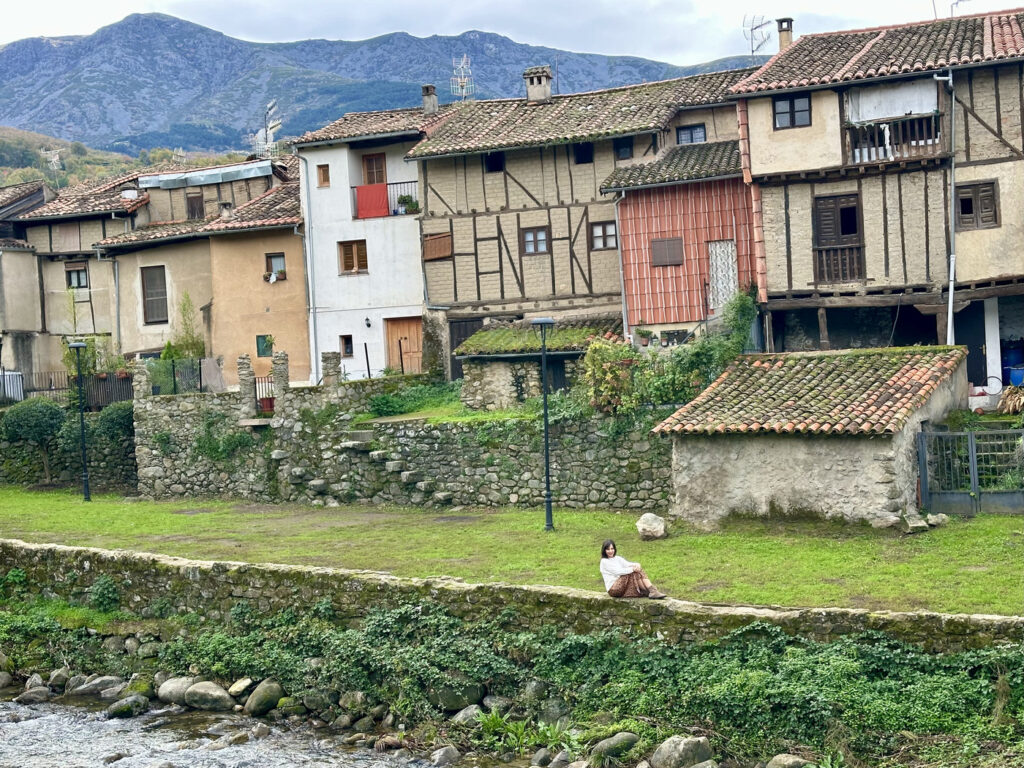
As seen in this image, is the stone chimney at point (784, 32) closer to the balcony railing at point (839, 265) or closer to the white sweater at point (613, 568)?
the balcony railing at point (839, 265)

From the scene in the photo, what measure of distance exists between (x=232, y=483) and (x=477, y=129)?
41.5 feet

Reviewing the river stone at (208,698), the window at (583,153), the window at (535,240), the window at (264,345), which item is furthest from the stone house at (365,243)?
the river stone at (208,698)

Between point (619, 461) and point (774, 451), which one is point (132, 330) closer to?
point (619, 461)

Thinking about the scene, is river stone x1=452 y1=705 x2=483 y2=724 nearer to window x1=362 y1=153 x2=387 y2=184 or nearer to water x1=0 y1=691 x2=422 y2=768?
water x1=0 y1=691 x2=422 y2=768

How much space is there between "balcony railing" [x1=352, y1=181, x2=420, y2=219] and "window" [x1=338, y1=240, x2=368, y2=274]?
0.93 meters

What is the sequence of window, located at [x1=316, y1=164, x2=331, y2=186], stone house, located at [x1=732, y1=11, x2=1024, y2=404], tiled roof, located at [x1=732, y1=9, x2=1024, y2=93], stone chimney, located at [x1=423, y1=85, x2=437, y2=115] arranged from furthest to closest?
stone chimney, located at [x1=423, y1=85, x2=437, y2=115] → window, located at [x1=316, y1=164, x2=331, y2=186] → tiled roof, located at [x1=732, y1=9, x2=1024, y2=93] → stone house, located at [x1=732, y1=11, x2=1024, y2=404]

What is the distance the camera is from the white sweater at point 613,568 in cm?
2016

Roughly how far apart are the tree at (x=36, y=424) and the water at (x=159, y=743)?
1767 centimetres

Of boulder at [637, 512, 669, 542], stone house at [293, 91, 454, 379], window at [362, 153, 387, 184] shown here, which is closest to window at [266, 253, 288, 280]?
stone house at [293, 91, 454, 379]

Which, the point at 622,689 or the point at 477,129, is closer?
Answer: the point at 622,689

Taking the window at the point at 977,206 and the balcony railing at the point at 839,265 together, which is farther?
the balcony railing at the point at 839,265

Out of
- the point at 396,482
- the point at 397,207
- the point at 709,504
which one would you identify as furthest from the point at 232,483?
the point at 709,504

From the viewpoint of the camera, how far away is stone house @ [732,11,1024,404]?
29234mm

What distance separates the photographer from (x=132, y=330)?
43.9 m
